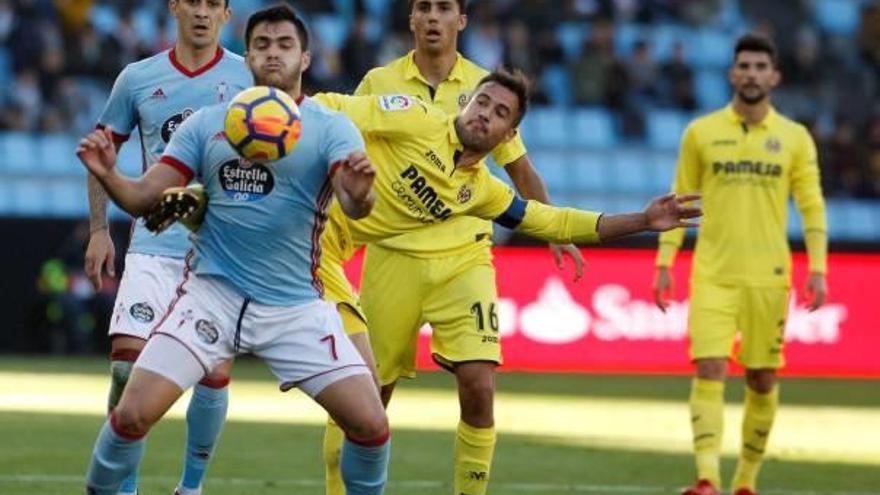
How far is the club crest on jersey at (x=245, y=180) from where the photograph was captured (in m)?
7.98

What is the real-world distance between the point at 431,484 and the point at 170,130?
117 inches

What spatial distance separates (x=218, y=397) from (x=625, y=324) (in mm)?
11973

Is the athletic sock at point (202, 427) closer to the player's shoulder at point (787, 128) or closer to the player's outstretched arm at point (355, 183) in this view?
the player's outstretched arm at point (355, 183)

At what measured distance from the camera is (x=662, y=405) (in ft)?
58.3

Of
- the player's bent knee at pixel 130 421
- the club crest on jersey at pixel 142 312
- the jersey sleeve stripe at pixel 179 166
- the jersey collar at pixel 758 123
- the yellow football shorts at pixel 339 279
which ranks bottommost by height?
the player's bent knee at pixel 130 421

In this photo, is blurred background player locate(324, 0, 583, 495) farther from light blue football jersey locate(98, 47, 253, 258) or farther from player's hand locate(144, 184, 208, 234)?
player's hand locate(144, 184, 208, 234)

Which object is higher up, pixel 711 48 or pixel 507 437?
pixel 711 48

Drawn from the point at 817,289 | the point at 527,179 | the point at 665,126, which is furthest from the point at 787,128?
the point at 665,126

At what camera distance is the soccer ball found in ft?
25.4

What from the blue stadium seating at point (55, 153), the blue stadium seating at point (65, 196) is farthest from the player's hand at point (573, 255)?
the blue stadium seating at point (55, 153)

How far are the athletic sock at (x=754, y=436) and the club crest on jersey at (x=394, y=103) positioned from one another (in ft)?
11.4

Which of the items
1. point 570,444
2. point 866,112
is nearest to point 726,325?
point 570,444

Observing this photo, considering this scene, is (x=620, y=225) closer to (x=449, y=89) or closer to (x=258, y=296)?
(x=258, y=296)

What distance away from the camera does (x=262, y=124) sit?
772 centimetres
